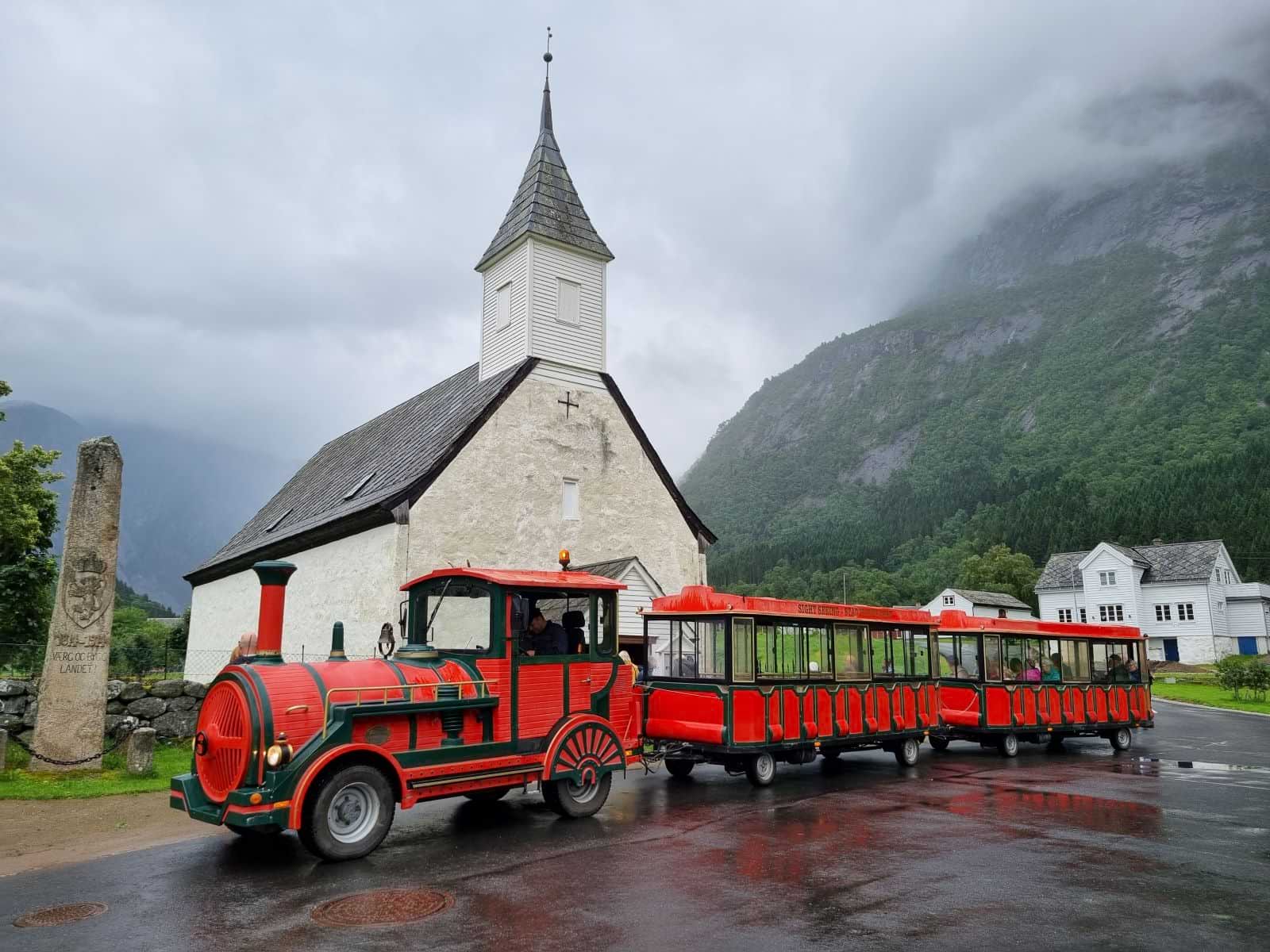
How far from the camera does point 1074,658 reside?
1795 cm

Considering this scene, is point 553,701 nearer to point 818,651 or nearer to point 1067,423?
point 818,651

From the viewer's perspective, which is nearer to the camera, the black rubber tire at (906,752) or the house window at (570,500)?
the black rubber tire at (906,752)

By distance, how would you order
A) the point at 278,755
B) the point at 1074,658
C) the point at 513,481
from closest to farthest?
1. the point at 278,755
2. the point at 1074,658
3. the point at 513,481

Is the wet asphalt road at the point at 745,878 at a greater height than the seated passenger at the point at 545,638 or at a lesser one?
lesser

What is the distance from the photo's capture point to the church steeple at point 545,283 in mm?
21672

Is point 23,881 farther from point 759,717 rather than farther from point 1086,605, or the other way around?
point 1086,605

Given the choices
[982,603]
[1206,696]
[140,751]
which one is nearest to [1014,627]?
[140,751]

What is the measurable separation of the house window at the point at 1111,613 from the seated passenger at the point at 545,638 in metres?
63.2

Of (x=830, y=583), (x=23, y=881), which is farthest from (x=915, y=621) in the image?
(x=830, y=583)

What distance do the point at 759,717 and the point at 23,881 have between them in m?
8.56

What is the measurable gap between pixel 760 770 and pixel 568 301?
13.6 m

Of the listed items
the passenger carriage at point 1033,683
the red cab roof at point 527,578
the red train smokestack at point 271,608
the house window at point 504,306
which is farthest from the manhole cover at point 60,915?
the house window at point 504,306

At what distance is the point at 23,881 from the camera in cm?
731

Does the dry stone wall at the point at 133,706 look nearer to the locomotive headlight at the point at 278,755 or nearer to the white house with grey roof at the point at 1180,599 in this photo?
the locomotive headlight at the point at 278,755
